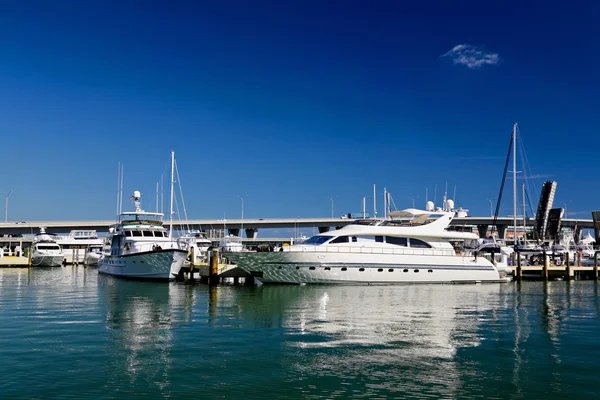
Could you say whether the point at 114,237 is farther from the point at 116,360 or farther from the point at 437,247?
the point at 116,360

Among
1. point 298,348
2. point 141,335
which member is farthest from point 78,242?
point 298,348

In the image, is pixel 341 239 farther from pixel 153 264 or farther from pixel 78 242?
pixel 78 242

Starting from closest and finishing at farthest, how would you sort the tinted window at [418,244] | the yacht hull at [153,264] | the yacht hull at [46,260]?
the tinted window at [418,244], the yacht hull at [153,264], the yacht hull at [46,260]

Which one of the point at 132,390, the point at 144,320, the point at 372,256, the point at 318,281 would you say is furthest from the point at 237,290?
the point at 132,390

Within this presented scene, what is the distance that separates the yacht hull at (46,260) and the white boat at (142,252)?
2449 centimetres

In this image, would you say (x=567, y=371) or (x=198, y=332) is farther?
(x=198, y=332)

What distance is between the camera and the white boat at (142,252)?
140ft

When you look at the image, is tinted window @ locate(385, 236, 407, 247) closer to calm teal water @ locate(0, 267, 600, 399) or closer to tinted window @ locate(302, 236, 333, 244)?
tinted window @ locate(302, 236, 333, 244)

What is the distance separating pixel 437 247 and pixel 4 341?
2965 centimetres

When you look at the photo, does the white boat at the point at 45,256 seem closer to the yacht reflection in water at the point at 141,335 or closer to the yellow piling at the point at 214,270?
the yellow piling at the point at 214,270

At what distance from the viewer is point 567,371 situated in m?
Result: 14.3

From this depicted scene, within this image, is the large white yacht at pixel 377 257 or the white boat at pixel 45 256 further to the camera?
the white boat at pixel 45 256

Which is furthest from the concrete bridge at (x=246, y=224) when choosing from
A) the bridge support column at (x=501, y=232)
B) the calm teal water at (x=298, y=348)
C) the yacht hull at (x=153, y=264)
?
the calm teal water at (x=298, y=348)

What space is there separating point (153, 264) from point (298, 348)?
28744 mm
